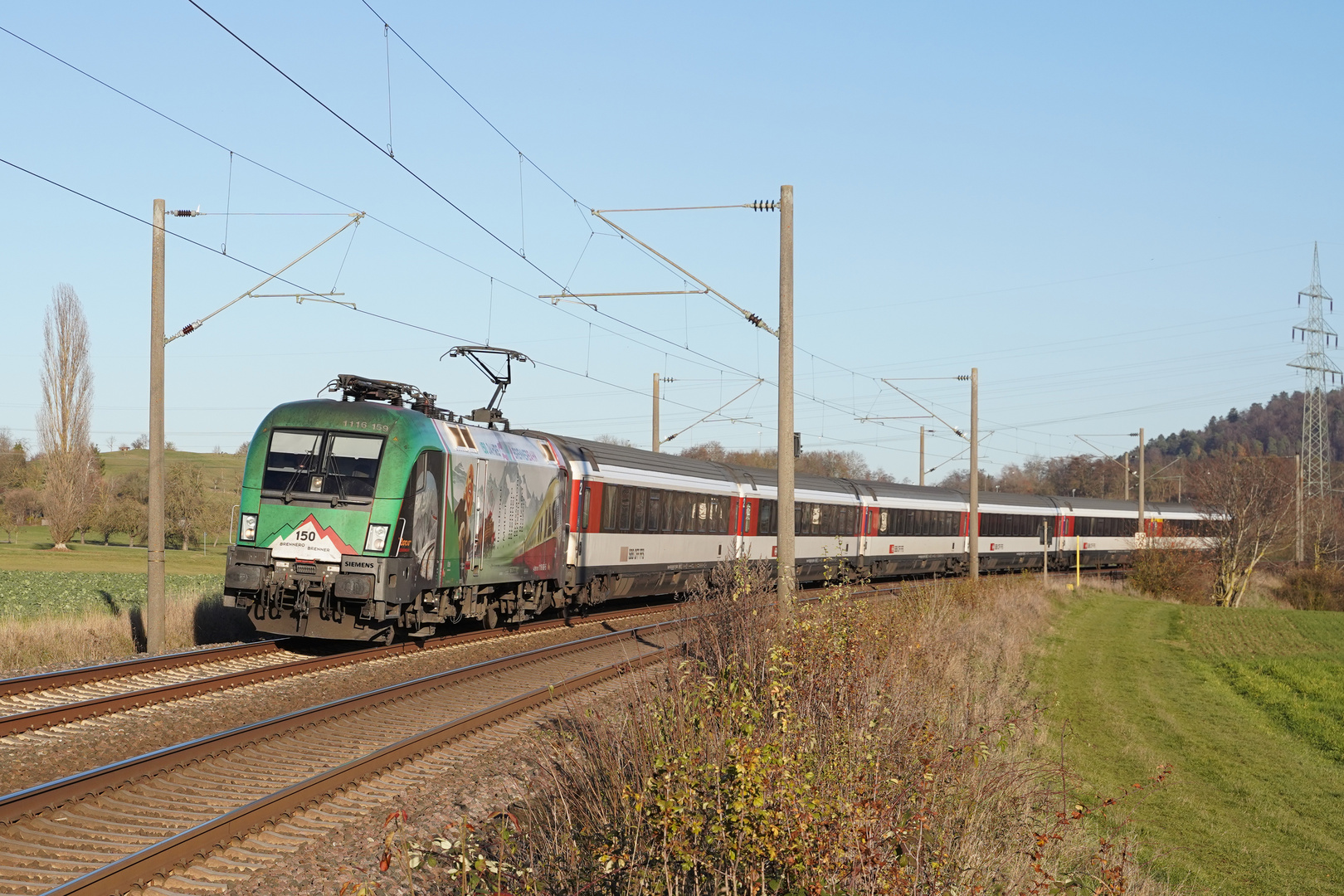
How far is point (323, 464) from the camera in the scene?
52.0 ft

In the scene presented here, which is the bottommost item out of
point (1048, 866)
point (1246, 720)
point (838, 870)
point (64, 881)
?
point (1246, 720)

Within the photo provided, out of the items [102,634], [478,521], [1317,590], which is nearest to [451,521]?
[478,521]

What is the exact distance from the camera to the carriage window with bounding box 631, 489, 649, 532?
84.6 ft

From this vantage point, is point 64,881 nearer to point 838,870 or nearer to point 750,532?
point 838,870

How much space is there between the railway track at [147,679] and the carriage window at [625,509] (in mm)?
7909

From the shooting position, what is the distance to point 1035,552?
165 feet

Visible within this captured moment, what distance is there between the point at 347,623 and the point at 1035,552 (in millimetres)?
40024

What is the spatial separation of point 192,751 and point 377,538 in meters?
6.09

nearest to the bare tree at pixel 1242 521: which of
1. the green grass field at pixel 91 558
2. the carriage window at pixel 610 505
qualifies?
the carriage window at pixel 610 505

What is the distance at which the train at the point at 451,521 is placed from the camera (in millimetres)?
15594

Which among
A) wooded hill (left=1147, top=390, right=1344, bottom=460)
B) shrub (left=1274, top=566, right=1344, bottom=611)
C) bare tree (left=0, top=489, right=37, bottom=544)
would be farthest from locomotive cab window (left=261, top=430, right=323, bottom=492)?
wooded hill (left=1147, top=390, right=1344, bottom=460)

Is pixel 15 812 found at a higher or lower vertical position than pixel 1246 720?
higher

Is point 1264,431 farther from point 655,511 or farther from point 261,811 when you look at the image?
point 261,811

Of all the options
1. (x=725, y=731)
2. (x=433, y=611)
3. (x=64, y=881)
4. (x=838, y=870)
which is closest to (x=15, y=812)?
(x=64, y=881)
